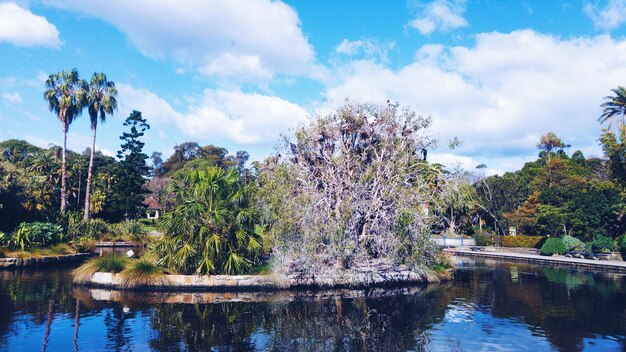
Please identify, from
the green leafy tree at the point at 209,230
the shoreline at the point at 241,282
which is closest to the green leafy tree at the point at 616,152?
the shoreline at the point at 241,282

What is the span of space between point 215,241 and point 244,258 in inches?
71.5

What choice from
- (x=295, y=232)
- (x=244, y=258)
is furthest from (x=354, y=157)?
(x=244, y=258)

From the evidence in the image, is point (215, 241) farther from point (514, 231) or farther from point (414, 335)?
point (514, 231)

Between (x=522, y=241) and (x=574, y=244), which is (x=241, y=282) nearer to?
(x=574, y=244)

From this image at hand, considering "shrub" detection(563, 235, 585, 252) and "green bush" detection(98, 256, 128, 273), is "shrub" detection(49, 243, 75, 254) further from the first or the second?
"shrub" detection(563, 235, 585, 252)

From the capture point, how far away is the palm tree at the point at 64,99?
45.2m

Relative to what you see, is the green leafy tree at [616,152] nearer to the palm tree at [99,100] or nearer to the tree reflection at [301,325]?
the tree reflection at [301,325]

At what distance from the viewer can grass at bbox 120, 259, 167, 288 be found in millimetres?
19906

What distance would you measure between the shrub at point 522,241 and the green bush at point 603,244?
26.4ft

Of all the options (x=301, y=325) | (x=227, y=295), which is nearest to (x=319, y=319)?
(x=301, y=325)

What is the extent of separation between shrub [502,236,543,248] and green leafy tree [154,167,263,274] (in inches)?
1237

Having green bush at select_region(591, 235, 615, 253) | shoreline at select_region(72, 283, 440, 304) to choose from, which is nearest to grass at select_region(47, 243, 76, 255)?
shoreline at select_region(72, 283, 440, 304)

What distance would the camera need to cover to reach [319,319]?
15367 millimetres

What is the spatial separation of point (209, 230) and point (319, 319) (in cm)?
748
